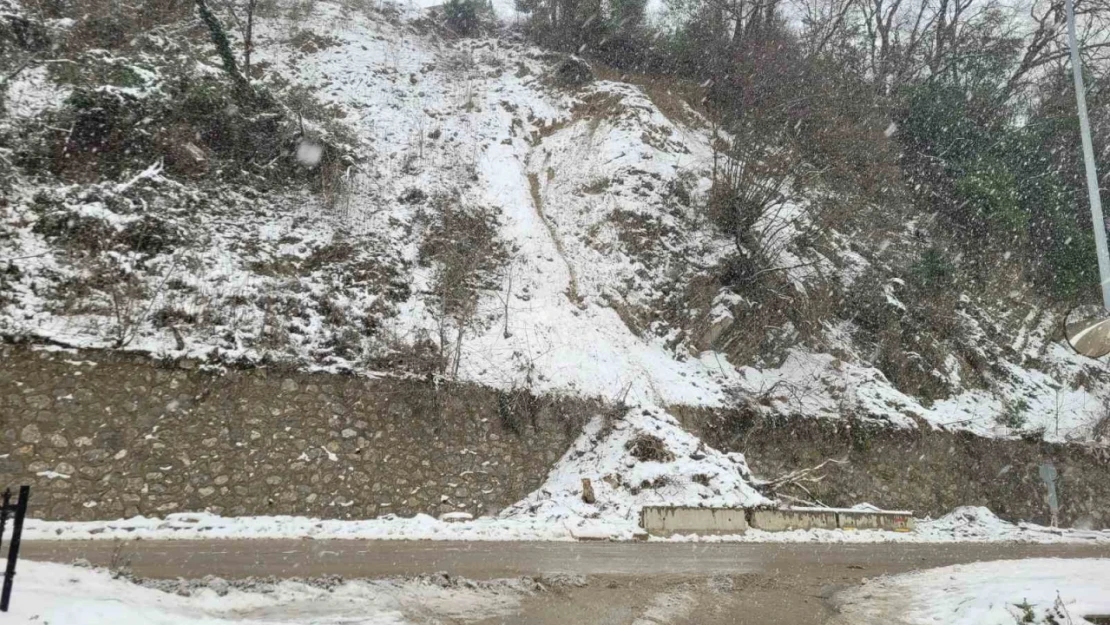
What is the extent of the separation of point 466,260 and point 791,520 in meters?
8.93

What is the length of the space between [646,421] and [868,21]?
23742 millimetres

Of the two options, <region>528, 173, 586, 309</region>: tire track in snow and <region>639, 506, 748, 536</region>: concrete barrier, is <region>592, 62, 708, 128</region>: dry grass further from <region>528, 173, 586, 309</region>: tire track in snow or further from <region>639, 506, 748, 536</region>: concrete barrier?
<region>639, 506, 748, 536</region>: concrete barrier

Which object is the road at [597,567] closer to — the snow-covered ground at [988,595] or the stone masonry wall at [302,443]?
the snow-covered ground at [988,595]

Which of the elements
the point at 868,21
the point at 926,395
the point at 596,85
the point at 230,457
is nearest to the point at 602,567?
the point at 230,457

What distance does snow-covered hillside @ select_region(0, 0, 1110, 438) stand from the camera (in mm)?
10312

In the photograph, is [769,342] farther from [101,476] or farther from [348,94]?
[348,94]

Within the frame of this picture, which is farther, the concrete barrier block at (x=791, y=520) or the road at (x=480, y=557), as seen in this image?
the concrete barrier block at (x=791, y=520)

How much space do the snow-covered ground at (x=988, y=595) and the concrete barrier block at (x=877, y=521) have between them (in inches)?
106

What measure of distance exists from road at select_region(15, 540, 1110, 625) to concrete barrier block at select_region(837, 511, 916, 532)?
1.94 meters

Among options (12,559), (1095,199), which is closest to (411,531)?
(12,559)

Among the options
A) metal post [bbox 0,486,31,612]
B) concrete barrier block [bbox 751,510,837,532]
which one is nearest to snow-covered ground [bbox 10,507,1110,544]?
concrete barrier block [bbox 751,510,837,532]

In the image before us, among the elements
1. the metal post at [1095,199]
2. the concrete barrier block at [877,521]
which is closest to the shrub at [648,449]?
the concrete barrier block at [877,521]

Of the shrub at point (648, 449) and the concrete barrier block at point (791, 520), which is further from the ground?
the shrub at point (648, 449)

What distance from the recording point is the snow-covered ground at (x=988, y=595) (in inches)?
211
